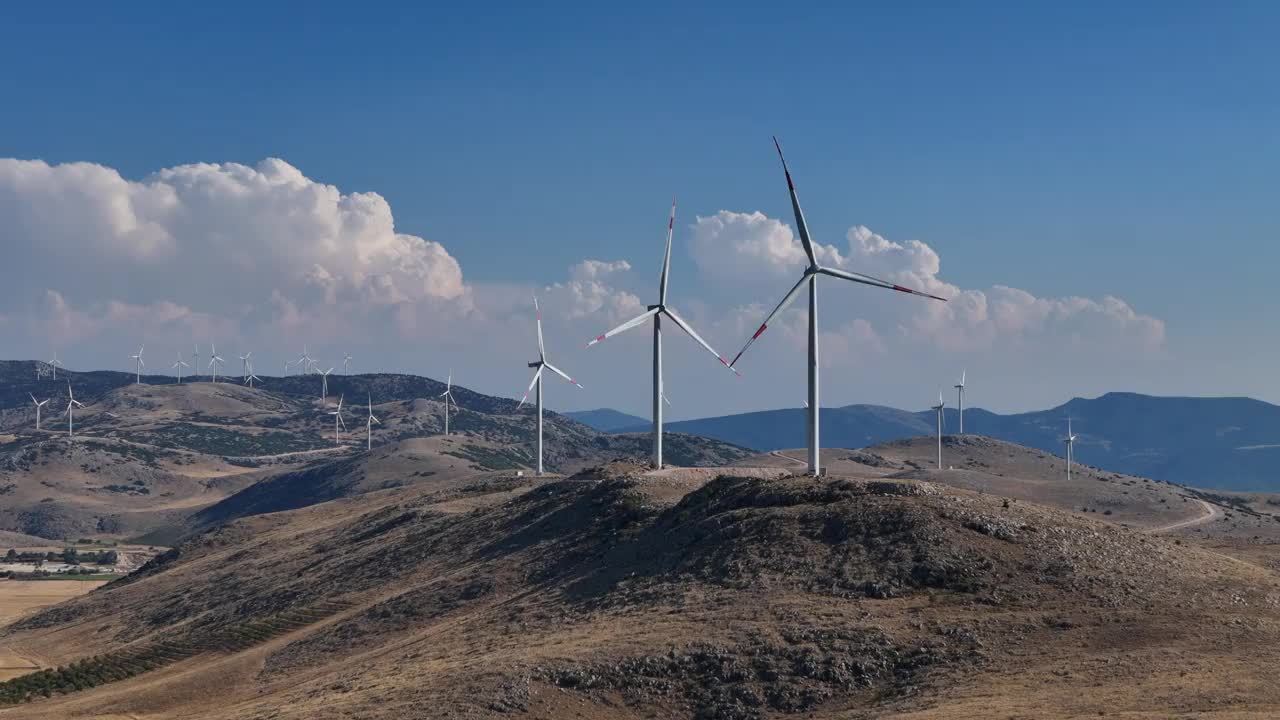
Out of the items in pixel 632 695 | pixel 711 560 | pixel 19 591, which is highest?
pixel 711 560

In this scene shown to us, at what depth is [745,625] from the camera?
2783 inches

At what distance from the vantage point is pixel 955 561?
7525 cm

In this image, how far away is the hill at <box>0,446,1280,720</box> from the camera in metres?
61.5

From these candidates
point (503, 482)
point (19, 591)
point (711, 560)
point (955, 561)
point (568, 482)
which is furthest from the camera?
point (19, 591)

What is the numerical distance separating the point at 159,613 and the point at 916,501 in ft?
289

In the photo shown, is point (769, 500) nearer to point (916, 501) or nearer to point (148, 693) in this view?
point (916, 501)

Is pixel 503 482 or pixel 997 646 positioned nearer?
pixel 997 646

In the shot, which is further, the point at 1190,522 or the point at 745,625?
the point at 1190,522

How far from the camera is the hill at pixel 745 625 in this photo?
6150cm

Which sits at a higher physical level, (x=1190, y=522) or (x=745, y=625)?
(x=745, y=625)

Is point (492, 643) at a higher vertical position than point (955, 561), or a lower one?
lower

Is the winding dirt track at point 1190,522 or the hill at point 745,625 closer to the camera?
the hill at point 745,625

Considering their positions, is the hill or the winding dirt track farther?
the winding dirt track

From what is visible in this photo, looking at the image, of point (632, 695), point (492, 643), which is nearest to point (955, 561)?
point (632, 695)
